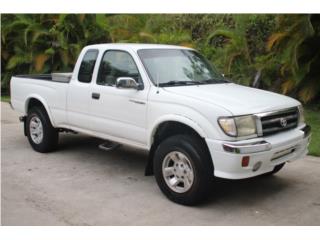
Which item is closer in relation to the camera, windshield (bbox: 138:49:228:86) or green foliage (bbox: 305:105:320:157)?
windshield (bbox: 138:49:228:86)

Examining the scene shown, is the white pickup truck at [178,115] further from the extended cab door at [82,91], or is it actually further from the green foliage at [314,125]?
the green foliage at [314,125]

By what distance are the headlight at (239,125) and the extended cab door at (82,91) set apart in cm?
240

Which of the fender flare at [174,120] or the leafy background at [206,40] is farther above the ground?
the leafy background at [206,40]

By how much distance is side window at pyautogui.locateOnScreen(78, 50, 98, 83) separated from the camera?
6.45 metres

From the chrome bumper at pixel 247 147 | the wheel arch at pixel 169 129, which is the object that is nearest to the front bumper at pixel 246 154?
the chrome bumper at pixel 247 147

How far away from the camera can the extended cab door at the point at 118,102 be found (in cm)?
553

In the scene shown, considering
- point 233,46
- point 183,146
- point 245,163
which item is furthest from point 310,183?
point 233,46

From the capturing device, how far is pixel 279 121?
16.7ft

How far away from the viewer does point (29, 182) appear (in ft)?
19.1

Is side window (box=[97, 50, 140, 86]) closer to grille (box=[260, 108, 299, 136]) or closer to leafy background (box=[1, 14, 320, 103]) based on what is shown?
grille (box=[260, 108, 299, 136])

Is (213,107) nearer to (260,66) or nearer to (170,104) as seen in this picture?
(170,104)

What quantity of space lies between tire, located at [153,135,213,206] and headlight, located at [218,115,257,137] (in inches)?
15.4

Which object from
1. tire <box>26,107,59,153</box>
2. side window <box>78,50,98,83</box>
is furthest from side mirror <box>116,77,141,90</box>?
tire <box>26,107,59,153</box>

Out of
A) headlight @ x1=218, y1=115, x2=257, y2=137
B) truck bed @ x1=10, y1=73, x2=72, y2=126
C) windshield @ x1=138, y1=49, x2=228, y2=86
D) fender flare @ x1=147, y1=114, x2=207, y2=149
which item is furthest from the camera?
truck bed @ x1=10, y1=73, x2=72, y2=126
